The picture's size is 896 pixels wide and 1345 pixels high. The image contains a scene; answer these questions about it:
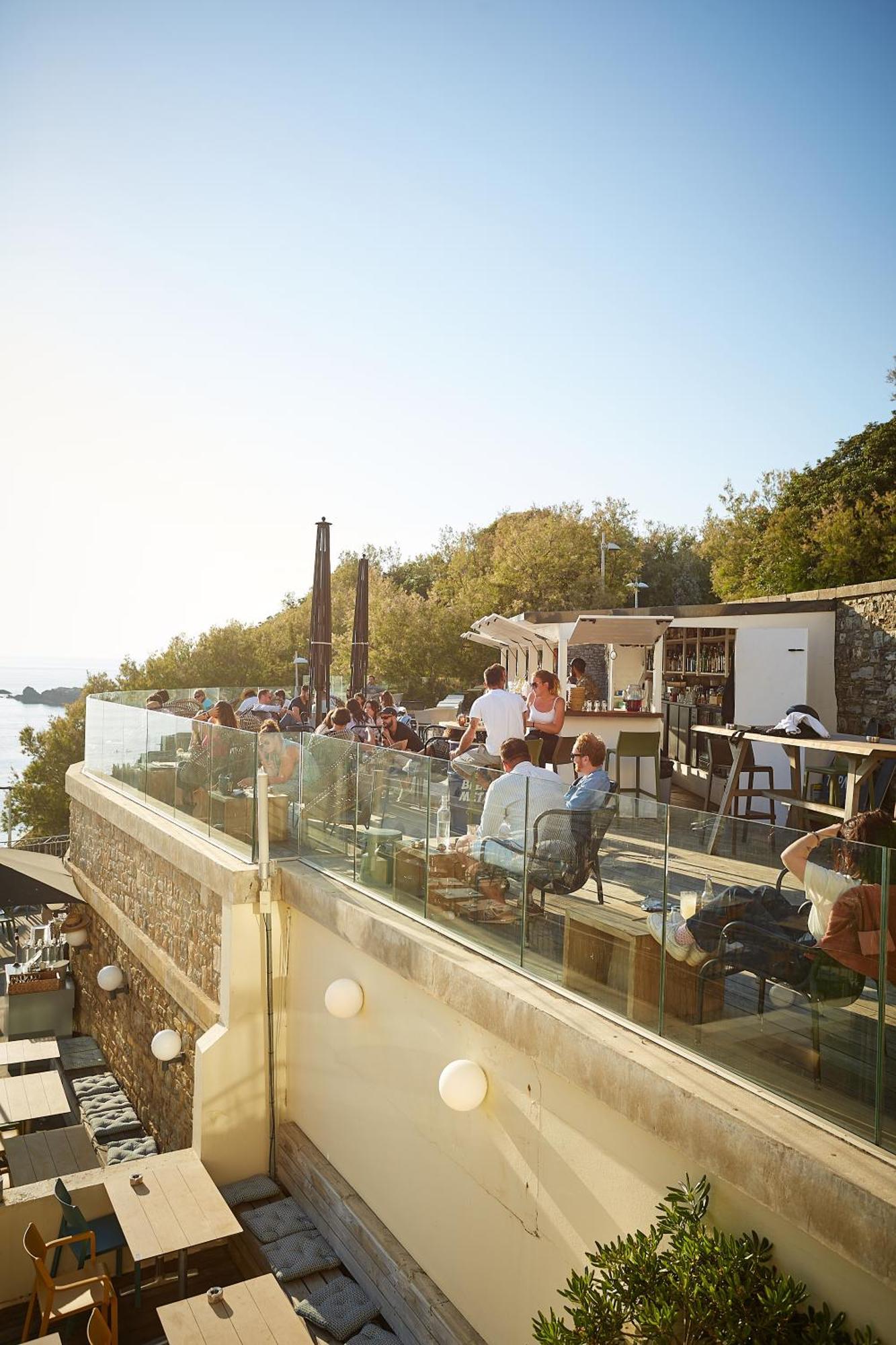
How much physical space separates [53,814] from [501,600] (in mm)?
20484

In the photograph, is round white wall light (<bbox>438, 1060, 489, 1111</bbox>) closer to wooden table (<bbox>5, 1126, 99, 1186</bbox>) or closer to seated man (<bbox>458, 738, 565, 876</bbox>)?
seated man (<bbox>458, 738, 565, 876</bbox>)

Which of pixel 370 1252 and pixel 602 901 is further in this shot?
pixel 370 1252

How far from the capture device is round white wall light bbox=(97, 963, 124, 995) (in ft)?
39.9

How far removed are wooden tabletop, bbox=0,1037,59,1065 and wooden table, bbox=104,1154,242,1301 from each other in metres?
4.67

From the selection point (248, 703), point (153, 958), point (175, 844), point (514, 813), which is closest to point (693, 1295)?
point (514, 813)

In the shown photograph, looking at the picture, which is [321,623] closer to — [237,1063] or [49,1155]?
[237,1063]

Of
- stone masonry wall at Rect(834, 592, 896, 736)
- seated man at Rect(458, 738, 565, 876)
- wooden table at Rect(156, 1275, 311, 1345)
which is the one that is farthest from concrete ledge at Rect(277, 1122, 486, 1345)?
stone masonry wall at Rect(834, 592, 896, 736)

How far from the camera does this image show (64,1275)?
830 centimetres

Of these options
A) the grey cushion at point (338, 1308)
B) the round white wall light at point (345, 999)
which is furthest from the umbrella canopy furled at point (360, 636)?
the grey cushion at point (338, 1308)

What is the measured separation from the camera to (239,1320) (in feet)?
19.8

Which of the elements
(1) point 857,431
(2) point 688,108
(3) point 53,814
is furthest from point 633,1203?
(3) point 53,814

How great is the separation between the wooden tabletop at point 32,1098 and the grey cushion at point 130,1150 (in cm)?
103

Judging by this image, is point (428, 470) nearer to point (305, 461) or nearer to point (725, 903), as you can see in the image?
point (305, 461)

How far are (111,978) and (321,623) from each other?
575cm
